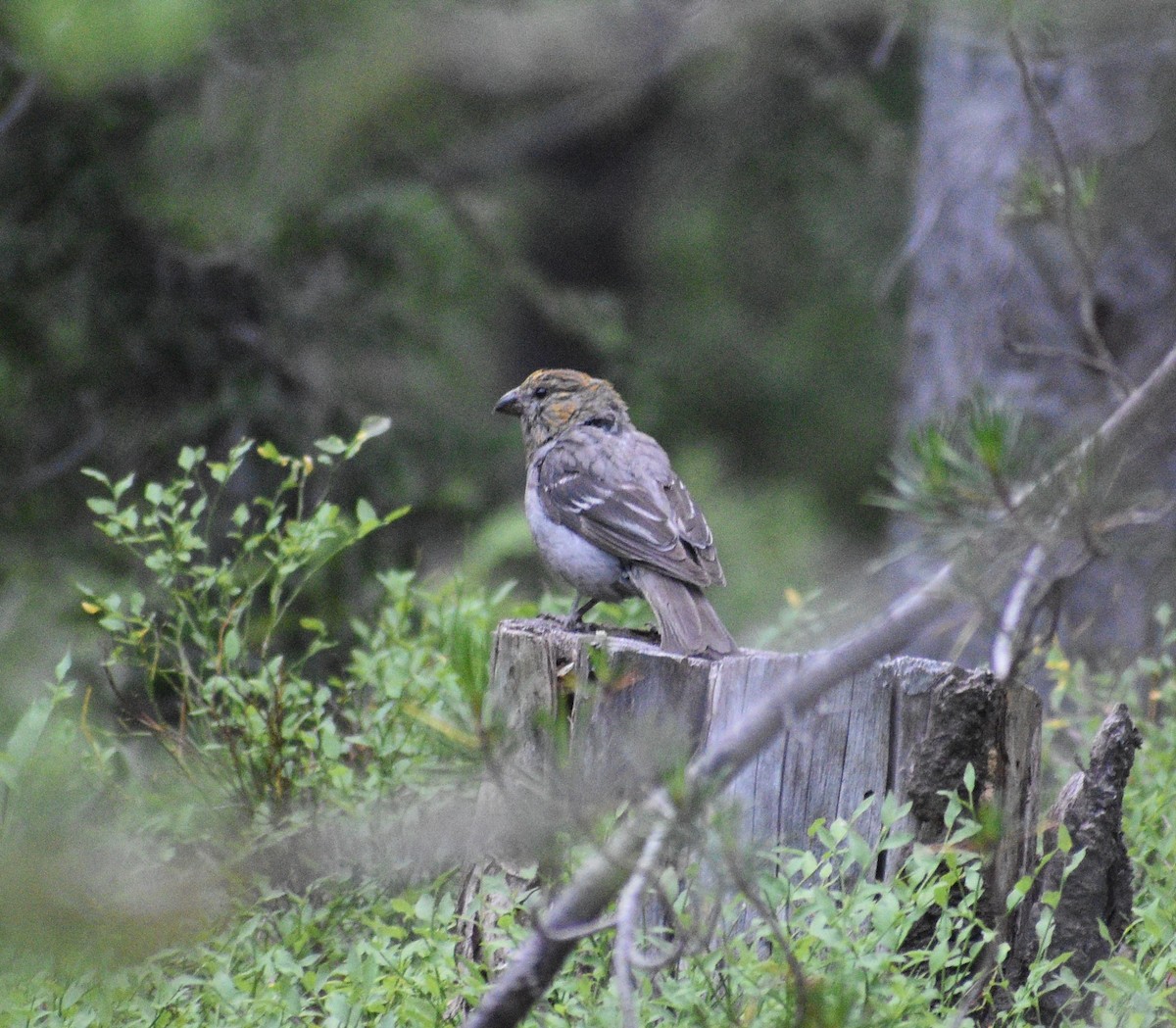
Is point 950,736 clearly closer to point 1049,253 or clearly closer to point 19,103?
point 1049,253

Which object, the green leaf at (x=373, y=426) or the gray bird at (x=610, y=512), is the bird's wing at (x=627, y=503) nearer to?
the gray bird at (x=610, y=512)

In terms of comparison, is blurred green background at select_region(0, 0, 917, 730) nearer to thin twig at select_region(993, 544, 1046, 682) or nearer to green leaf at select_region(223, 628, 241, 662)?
green leaf at select_region(223, 628, 241, 662)

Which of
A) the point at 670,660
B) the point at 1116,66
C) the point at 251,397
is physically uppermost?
the point at 1116,66

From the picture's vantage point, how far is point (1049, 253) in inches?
290

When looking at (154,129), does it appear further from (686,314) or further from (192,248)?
(686,314)

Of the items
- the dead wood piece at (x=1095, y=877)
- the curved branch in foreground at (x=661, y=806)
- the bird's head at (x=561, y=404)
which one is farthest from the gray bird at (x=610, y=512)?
the curved branch in foreground at (x=661, y=806)

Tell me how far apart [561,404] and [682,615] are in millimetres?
1746

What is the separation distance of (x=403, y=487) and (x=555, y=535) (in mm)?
1505

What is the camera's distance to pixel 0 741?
4.96 m

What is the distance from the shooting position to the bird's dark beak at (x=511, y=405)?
6.36 meters

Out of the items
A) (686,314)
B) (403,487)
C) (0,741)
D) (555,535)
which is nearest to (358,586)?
(403,487)

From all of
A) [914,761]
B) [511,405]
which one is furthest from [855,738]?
[511,405]

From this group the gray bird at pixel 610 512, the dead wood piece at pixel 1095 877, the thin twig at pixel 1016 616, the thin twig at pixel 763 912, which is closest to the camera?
the thin twig at pixel 763 912

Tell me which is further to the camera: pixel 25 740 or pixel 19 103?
pixel 19 103
